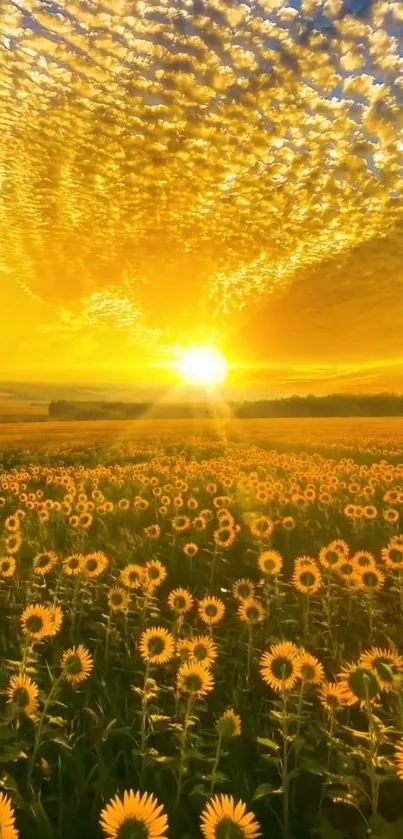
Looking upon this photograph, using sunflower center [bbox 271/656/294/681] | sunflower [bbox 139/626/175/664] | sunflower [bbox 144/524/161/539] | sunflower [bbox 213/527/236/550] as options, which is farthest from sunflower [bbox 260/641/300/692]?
sunflower [bbox 144/524/161/539]

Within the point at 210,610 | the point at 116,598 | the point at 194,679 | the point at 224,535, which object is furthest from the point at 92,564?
the point at 194,679

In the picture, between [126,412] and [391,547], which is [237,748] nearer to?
[391,547]

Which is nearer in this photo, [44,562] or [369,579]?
[369,579]

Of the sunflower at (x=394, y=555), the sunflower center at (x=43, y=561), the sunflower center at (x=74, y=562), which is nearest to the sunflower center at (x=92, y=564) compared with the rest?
the sunflower center at (x=74, y=562)

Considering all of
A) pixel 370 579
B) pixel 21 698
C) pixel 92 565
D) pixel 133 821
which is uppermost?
pixel 133 821

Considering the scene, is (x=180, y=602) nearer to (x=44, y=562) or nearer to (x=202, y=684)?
(x=202, y=684)

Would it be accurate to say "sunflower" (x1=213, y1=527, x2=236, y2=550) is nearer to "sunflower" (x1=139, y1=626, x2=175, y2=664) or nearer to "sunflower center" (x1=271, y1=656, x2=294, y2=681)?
"sunflower" (x1=139, y1=626, x2=175, y2=664)

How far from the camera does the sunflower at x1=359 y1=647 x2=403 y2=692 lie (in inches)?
144

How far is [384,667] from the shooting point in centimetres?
365

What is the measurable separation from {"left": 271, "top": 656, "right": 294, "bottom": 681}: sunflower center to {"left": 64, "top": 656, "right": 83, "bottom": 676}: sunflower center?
1.36 metres

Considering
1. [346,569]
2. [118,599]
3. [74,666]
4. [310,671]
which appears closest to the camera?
[310,671]

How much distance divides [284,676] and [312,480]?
984cm

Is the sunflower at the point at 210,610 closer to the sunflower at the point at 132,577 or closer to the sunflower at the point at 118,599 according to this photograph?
the sunflower at the point at 118,599

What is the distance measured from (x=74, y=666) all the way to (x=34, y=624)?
61 centimetres
